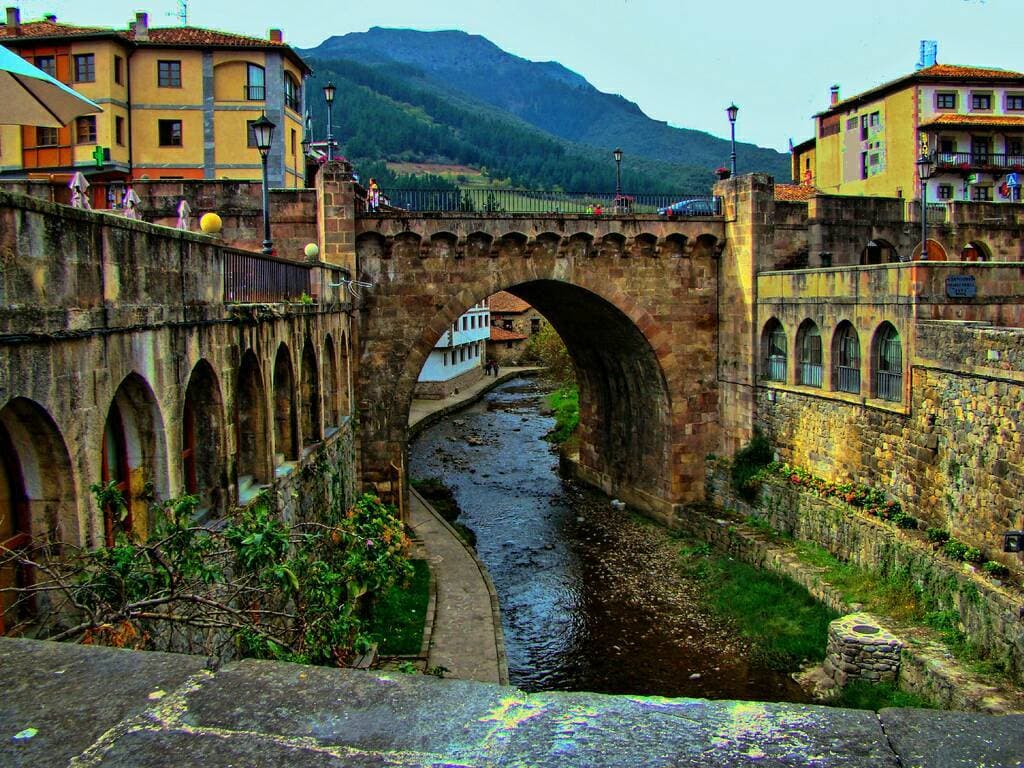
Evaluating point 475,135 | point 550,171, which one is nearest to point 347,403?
point 550,171

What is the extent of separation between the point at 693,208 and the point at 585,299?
4.59m

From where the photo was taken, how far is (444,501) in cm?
3072

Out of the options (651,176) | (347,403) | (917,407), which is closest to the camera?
(917,407)

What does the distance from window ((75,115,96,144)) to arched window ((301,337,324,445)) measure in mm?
27659

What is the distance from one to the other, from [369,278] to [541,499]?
10767mm

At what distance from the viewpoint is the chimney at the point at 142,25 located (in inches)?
1665

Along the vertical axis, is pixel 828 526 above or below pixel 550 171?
below

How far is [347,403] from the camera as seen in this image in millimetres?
23312

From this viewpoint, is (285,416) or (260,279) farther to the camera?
(285,416)

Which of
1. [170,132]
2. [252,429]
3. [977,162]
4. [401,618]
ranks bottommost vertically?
[401,618]

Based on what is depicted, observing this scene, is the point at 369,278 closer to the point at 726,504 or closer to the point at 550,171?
the point at 726,504

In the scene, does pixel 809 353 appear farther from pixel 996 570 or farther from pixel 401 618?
pixel 401 618

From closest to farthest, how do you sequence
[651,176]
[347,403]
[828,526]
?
[828,526], [347,403], [651,176]

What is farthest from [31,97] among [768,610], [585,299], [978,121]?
[978,121]
